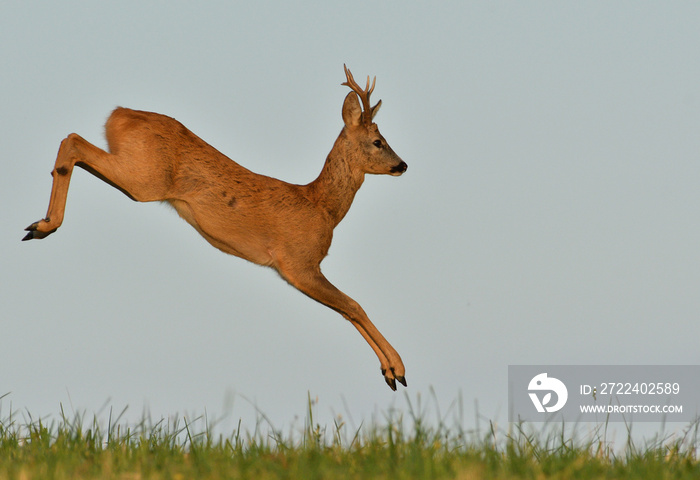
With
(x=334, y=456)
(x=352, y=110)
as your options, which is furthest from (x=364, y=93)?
(x=334, y=456)

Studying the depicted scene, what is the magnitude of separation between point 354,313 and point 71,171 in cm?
307

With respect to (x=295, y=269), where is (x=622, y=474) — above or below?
below

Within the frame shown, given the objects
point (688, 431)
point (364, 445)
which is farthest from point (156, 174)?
point (688, 431)

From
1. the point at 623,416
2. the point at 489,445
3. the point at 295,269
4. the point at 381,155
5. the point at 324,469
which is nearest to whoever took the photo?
the point at 324,469

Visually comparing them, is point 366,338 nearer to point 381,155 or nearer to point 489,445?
point 381,155

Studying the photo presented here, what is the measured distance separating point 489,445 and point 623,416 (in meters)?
1.10

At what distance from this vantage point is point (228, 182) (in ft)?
28.8

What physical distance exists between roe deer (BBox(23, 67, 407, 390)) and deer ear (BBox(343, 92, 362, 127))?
0.75 metres

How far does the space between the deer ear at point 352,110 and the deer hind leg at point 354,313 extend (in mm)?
1803

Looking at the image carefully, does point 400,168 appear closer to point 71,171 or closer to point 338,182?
point 338,182

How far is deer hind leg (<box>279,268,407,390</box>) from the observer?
8.56 metres

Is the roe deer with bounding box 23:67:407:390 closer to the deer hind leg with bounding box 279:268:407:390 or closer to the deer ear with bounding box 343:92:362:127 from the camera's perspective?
the deer hind leg with bounding box 279:268:407:390

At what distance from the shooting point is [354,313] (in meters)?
8.84

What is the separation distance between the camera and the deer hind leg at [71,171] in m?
7.63
